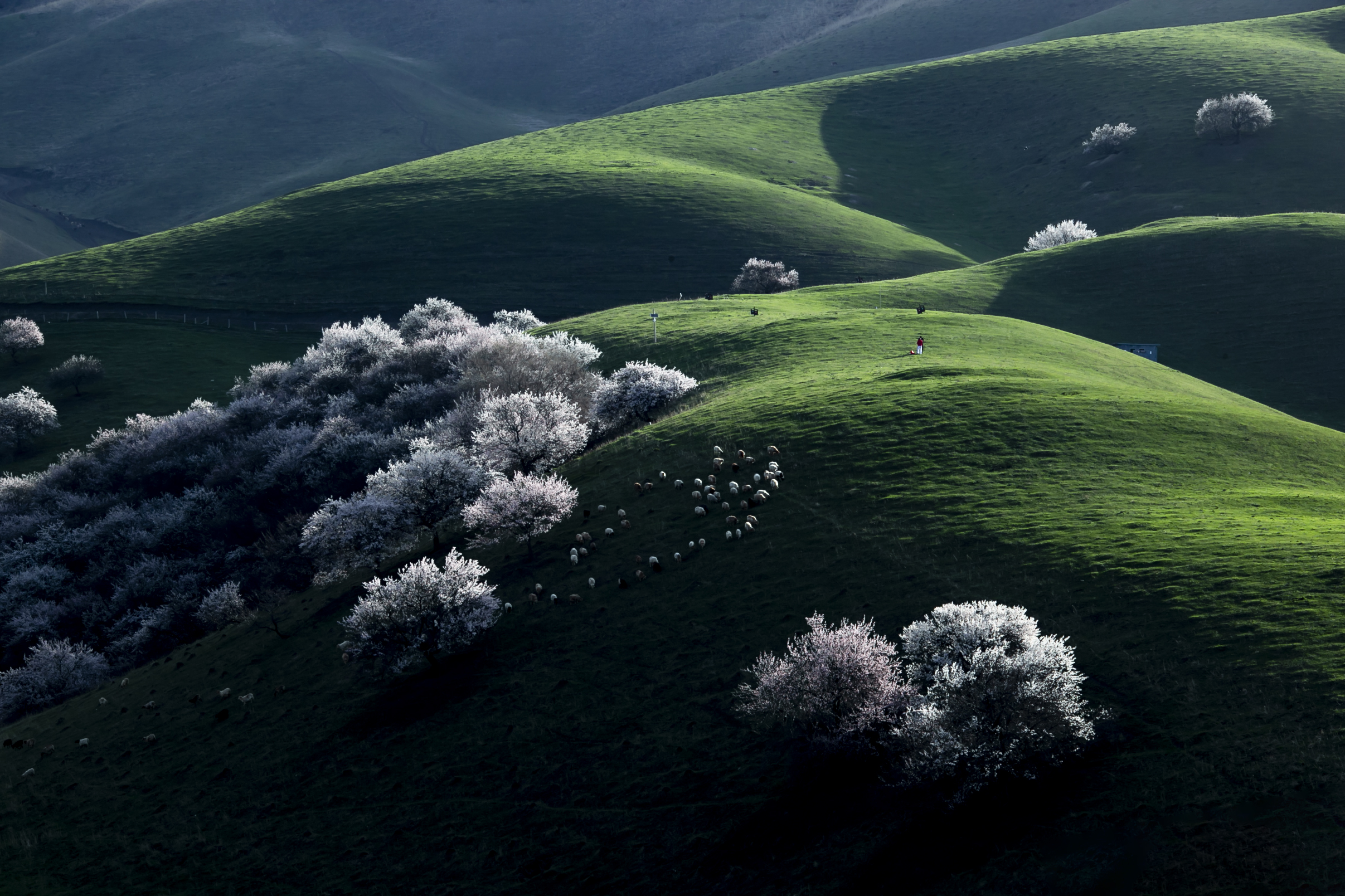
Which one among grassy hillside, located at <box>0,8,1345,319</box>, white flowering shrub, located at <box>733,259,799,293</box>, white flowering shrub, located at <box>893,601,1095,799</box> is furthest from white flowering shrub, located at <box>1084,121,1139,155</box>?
white flowering shrub, located at <box>893,601,1095,799</box>

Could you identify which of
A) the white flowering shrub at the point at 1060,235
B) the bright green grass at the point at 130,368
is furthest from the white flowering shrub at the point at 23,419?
the white flowering shrub at the point at 1060,235

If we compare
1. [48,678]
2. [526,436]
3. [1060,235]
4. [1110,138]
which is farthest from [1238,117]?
[48,678]

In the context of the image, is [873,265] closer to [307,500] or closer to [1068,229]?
[1068,229]

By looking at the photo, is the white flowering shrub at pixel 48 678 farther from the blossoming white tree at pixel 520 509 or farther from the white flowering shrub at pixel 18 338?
the white flowering shrub at pixel 18 338

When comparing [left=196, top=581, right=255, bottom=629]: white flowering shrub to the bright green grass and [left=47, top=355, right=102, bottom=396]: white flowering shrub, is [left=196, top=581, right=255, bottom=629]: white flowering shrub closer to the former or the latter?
the bright green grass

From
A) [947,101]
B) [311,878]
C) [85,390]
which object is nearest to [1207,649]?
[311,878]

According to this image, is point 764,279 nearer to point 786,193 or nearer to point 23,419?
point 786,193
